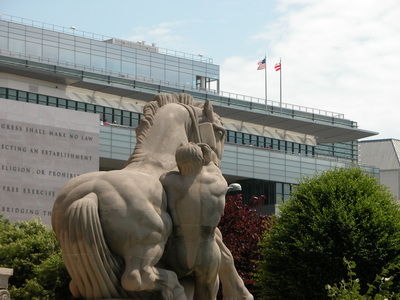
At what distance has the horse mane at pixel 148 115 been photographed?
1276 centimetres

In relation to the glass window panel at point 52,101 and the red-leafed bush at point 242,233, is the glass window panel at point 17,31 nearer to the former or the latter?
the glass window panel at point 52,101

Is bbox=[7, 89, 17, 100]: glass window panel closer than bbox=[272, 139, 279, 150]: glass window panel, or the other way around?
bbox=[7, 89, 17, 100]: glass window panel

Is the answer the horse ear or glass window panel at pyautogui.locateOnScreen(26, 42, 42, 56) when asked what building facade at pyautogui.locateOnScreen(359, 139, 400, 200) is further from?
the horse ear

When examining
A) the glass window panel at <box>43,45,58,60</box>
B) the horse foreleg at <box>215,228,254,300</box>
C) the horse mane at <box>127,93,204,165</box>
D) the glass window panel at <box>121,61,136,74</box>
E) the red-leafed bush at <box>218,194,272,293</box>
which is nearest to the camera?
the horse mane at <box>127,93,204,165</box>

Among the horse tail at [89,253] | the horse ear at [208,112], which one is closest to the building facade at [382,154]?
the horse ear at [208,112]

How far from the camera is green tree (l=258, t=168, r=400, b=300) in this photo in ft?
90.9

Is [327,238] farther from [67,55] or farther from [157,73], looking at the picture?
[157,73]

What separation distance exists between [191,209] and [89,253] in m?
1.56

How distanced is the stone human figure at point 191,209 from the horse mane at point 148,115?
0.62 m

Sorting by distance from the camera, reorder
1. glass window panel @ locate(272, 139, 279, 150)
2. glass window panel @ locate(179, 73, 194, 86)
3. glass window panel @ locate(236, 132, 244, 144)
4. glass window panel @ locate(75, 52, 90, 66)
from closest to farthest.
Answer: glass window panel @ locate(75, 52, 90, 66) → glass window panel @ locate(236, 132, 244, 144) → glass window panel @ locate(272, 139, 279, 150) → glass window panel @ locate(179, 73, 194, 86)

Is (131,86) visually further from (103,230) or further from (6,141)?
(103,230)

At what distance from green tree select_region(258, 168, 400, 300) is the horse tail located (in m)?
16.7

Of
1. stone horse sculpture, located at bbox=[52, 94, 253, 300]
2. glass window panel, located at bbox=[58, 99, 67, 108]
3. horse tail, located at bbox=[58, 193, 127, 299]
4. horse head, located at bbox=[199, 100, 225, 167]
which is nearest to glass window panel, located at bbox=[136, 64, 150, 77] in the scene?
glass window panel, located at bbox=[58, 99, 67, 108]

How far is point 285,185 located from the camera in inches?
3565
